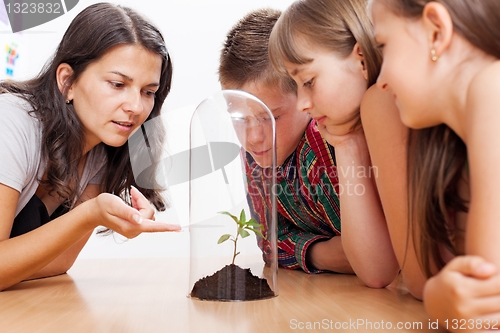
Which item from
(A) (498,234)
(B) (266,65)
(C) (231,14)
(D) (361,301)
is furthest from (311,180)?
(C) (231,14)

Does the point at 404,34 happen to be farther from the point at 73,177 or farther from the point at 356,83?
the point at 73,177

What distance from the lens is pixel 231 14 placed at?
2.61m

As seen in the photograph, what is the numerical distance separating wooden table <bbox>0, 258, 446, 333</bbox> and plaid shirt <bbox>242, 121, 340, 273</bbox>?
0.14 metres

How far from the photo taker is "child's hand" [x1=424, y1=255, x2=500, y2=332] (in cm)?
55

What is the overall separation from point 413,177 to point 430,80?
0.14 meters

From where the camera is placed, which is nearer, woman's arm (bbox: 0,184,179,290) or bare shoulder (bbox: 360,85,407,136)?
bare shoulder (bbox: 360,85,407,136)

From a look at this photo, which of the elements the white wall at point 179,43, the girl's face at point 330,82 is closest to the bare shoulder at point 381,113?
the girl's face at point 330,82

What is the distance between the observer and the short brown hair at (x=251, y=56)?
1.39 m

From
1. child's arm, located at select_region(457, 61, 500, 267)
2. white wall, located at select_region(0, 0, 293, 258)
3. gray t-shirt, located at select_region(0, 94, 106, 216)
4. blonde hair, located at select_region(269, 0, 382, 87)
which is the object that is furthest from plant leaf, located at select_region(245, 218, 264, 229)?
white wall, located at select_region(0, 0, 293, 258)

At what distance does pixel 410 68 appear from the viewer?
28.2 inches

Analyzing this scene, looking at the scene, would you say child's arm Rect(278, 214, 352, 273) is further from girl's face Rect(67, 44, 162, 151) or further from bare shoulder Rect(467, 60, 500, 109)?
bare shoulder Rect(467, 60, 500, 109)

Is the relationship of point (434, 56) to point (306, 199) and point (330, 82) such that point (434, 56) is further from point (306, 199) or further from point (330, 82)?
point (306, 199)

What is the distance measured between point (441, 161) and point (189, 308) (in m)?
0.44

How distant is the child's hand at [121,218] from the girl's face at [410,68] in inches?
19.2
